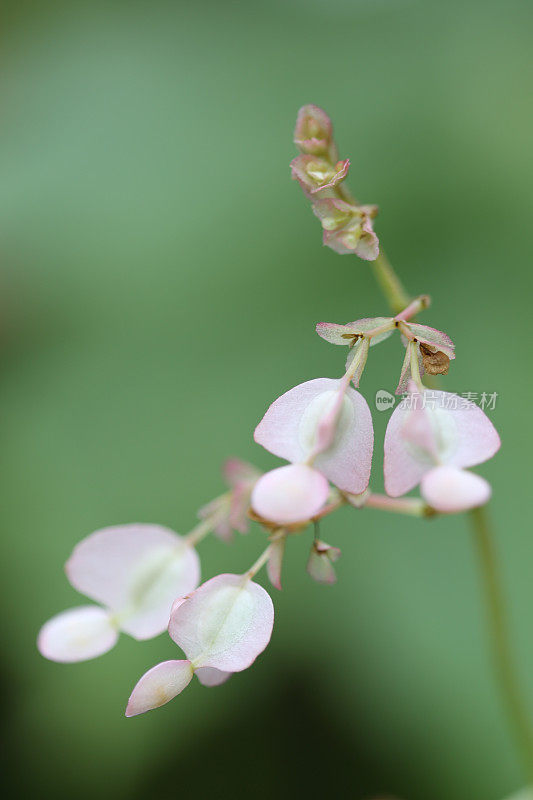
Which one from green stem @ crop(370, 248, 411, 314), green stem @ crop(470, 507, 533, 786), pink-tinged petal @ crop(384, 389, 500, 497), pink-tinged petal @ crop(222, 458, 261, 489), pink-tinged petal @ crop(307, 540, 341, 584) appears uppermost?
green stem @ crop(370, 248, 411, 314)

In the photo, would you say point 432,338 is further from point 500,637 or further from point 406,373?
point 500,637

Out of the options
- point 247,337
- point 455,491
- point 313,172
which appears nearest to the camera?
point 455,491

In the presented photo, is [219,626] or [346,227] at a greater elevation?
[346,227]

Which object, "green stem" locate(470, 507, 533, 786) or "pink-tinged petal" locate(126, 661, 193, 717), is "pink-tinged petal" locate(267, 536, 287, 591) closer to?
"pink-tinged petal" locate(126, 661, 193, 717)

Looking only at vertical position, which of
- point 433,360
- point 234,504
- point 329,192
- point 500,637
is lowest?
point 500,637

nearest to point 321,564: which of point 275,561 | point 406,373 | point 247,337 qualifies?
point 275,561

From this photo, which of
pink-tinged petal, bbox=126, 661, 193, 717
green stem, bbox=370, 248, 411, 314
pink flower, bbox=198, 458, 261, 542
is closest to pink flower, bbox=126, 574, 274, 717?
pink-tinged petal, bbox=126, 661, 193, 717
